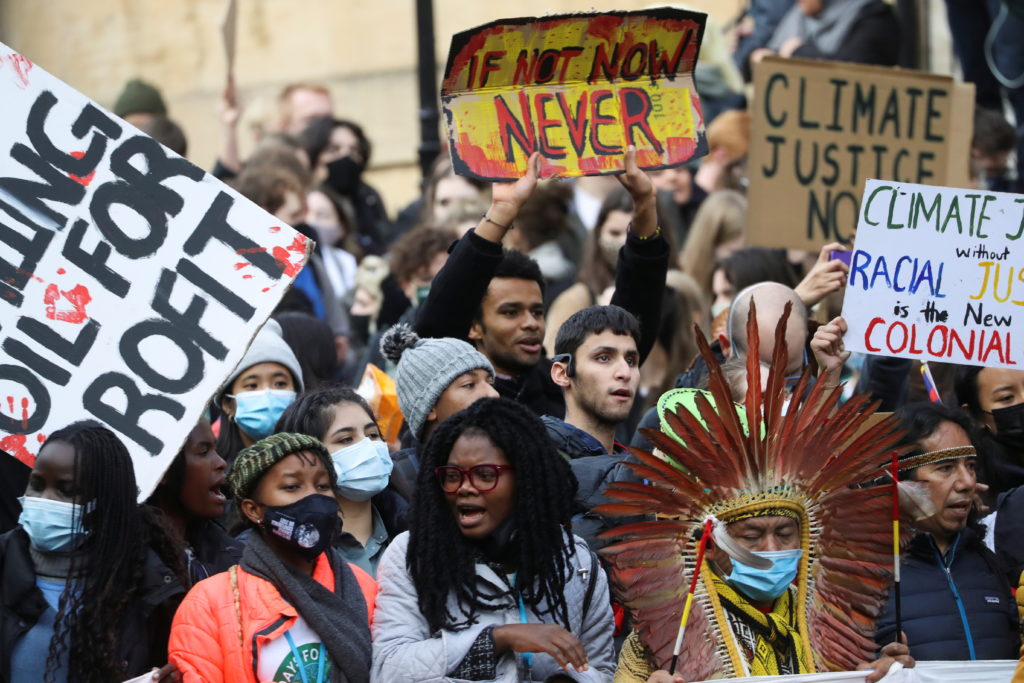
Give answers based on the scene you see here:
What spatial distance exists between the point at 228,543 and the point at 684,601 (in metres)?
1.61

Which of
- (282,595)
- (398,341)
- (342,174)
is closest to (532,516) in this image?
(282,595)

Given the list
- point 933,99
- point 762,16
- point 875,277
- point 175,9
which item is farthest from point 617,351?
point 175,9

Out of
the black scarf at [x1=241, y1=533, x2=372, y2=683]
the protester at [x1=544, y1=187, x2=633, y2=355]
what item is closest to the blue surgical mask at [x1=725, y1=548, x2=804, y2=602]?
the black scarf at [x1=241, y1=533, x2=372, y2=683]

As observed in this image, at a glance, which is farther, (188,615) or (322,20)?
(322,20)

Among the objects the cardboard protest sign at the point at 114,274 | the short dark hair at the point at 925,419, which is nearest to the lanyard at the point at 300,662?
the cardboard protest sign at the point at 114,274

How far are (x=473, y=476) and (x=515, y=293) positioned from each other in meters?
1.60

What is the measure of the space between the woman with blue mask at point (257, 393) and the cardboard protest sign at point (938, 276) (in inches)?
80.0

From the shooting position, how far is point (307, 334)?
789 cm

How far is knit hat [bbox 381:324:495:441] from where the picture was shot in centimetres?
645

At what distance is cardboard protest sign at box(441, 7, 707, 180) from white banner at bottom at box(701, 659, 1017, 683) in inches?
84.4

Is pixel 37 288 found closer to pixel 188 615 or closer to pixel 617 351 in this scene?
pixel 188 615

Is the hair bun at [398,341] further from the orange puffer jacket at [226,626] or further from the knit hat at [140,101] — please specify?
the knit hat at [140,101]

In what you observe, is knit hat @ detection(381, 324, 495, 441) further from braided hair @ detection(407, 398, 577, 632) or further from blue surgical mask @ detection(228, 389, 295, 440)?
braided hair @ detection(407, 398, 577, 632)

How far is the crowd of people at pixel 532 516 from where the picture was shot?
17.6ft
